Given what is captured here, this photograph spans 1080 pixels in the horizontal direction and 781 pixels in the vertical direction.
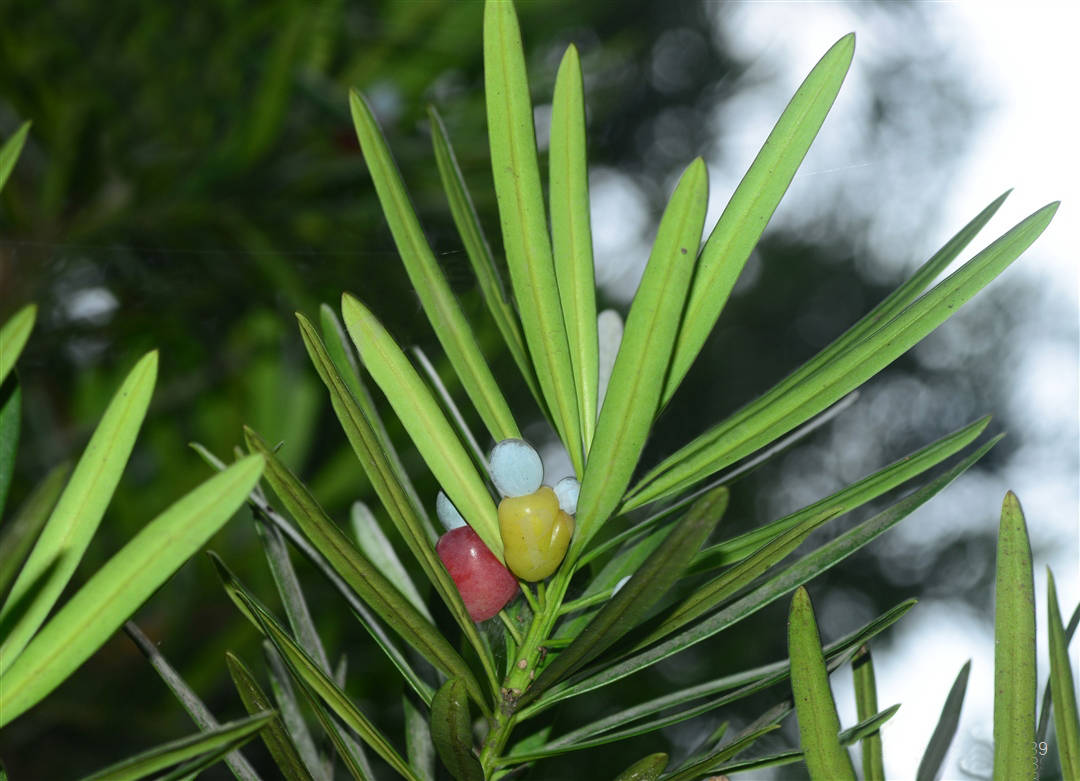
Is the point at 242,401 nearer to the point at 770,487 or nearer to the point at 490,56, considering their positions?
the point at 490,56

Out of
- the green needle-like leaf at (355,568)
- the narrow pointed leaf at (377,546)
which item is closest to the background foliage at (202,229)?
the narrow pointed leaf at (377,546)

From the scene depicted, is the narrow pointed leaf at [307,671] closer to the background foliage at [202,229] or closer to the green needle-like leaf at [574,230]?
the green needle-like leaf at [574,230]

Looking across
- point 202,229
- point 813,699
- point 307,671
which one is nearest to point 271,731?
point 307,671

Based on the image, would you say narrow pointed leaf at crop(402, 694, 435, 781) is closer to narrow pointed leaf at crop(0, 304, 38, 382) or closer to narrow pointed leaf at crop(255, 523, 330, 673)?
narrow pointed leaf at crop(255, 523, 330, 673)

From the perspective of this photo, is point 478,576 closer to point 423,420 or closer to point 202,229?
point 423,420

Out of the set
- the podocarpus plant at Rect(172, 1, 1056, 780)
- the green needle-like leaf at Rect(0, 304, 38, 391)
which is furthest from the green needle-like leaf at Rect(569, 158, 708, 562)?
the green needle-like leaf at Rect(0, 304, 38, 391)

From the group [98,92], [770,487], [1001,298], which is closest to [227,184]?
[98,92]
